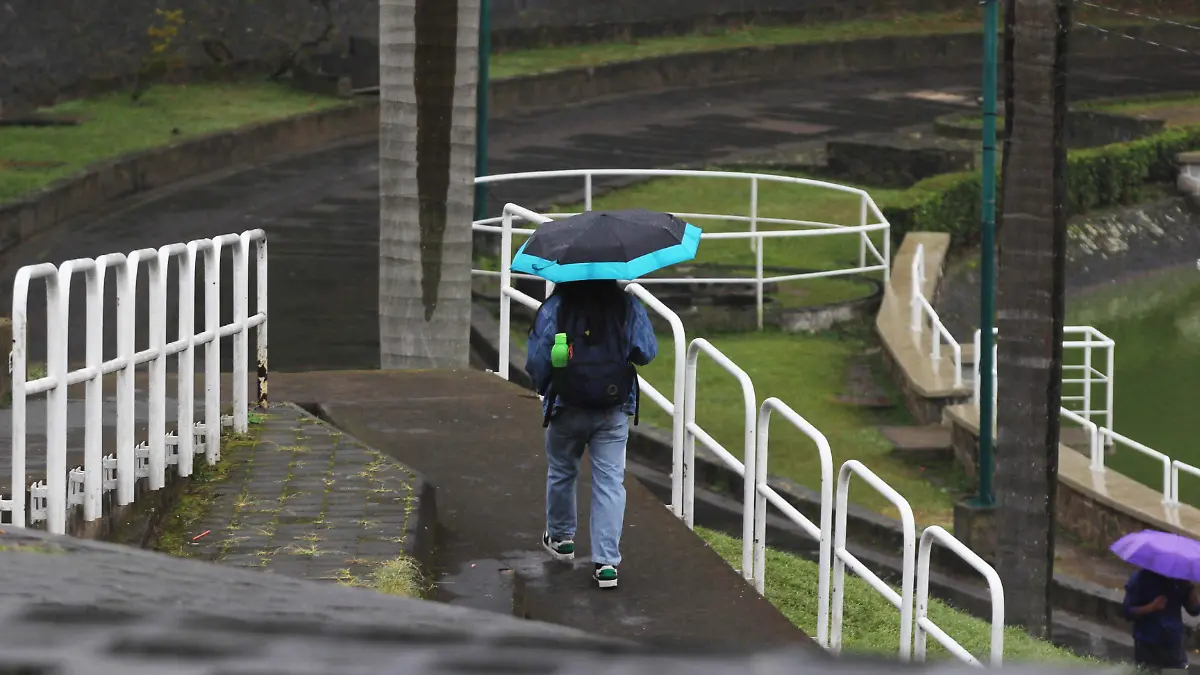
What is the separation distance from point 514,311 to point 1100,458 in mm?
5546

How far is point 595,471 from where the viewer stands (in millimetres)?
6676

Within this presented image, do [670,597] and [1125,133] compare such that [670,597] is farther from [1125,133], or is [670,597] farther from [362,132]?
[1125,133]

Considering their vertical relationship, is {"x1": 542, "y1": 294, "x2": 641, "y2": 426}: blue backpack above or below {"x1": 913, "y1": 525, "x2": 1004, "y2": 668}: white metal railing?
above

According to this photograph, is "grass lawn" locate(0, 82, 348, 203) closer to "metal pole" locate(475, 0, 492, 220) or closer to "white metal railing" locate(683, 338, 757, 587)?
"metal pole" locate(475, 0, 492, 220)

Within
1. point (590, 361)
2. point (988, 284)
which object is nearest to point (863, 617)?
point (590, 361)

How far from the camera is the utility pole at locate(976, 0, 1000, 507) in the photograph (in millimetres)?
12000

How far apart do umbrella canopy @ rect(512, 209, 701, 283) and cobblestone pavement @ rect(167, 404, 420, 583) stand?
1.04m

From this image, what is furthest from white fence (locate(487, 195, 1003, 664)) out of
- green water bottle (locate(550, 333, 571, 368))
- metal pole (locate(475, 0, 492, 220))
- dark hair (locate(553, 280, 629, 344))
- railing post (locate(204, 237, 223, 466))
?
metal pole (locate(475, 0, 492, 220))

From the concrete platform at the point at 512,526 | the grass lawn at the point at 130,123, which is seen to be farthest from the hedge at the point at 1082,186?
the concrete platform at the point at 512,526

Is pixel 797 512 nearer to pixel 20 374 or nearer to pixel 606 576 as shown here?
pixel 606 576

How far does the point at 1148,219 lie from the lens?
26.7 m

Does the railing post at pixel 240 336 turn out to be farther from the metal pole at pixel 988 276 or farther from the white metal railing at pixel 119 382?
the metal pole at pixel 988 276

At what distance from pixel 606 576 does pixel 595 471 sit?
375 millimetres

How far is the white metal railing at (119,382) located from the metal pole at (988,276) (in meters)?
5.62
